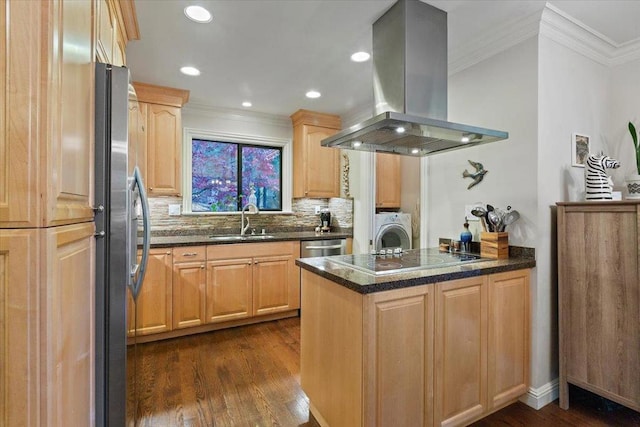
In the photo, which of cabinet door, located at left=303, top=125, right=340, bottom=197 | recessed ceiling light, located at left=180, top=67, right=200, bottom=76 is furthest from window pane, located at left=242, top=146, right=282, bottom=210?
recessed ceiling light, located at left=180, top=67, right=200, bottom=76

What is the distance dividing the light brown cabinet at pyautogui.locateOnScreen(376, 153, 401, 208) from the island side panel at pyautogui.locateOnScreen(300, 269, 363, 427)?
105 inches

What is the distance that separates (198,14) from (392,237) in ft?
10.6

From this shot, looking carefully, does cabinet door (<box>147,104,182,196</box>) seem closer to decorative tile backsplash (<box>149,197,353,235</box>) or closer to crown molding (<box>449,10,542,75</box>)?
decorative tile backsplash (<box>149,197,353,235</box>)

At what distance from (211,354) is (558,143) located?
3156 mm

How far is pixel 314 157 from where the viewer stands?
4039 mm

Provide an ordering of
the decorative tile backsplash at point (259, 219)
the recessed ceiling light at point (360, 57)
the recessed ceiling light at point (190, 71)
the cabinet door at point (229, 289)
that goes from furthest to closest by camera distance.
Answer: the decorative tile backsplash at point (259, 219) → the cabinet door at point (229, 289) → the recessed ceiling light at point (190, 71) → the recessed ceiling light at point (360, 57)

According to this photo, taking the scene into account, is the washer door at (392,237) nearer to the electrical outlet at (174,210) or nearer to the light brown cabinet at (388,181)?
the light brown cabinet at (388,181)

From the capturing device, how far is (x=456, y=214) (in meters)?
2.52

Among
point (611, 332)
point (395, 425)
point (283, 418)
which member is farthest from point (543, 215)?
point (283, 418)

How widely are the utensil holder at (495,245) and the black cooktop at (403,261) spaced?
0.08m

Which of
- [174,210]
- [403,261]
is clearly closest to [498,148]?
[403,261]

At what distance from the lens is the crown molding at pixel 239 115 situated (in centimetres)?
368

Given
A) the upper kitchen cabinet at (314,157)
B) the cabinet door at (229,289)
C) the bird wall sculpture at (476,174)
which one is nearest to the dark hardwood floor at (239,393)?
the cabinet door at (229,289)

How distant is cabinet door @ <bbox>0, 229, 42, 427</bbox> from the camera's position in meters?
0.73
